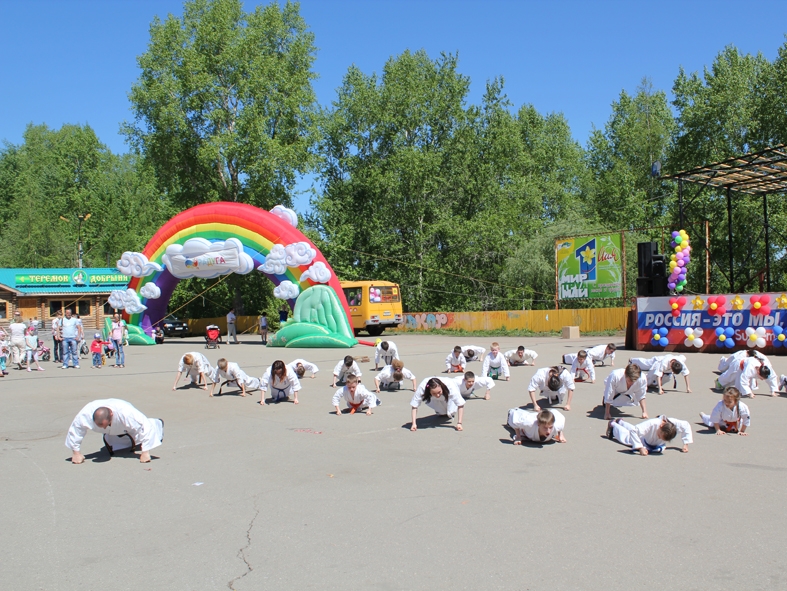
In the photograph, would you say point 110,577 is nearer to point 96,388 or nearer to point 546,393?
point 546,393

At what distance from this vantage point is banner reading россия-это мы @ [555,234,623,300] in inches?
1221

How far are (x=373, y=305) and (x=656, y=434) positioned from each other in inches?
1080

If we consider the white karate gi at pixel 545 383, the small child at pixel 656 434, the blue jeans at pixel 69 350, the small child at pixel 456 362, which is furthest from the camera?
the blue jeans at pixel 69 350

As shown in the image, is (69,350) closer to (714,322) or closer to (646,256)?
(646,256)

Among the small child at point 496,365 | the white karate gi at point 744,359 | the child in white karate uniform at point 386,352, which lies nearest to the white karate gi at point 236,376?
the child in white karate uniform at point 386,352

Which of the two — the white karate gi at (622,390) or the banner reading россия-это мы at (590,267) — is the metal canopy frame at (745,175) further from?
the white karate gi at (622,390)

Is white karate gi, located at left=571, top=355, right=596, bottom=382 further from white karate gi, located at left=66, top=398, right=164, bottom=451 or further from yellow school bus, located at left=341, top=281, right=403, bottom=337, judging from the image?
yellow school bus, located at left=341, top=281, right=403, bottom=337

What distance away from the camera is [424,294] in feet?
151

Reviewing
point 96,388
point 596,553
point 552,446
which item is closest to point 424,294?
point 96,388

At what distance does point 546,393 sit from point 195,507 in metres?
6.84

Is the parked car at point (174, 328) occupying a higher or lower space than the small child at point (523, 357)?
higher

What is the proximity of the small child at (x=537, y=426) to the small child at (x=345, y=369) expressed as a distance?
4802 millimetres

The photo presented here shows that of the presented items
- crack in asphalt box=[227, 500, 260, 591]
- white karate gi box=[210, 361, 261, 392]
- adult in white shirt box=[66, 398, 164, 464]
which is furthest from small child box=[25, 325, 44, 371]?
crack in asphalt box=[227, 500, 260, 591]

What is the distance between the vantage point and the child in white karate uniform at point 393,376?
1327 centimetres
